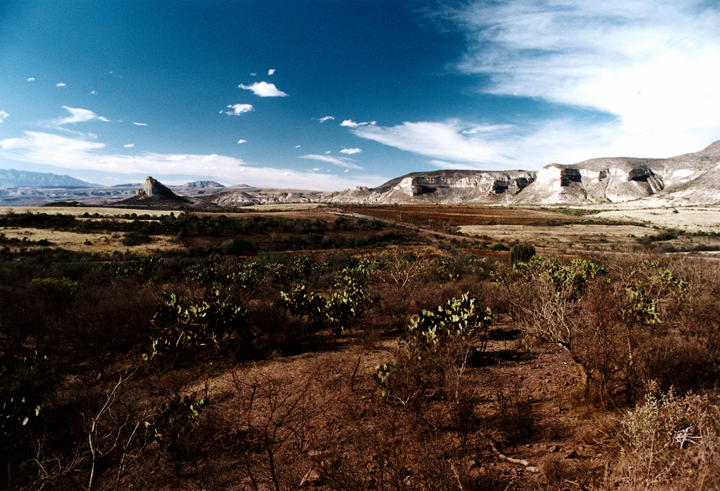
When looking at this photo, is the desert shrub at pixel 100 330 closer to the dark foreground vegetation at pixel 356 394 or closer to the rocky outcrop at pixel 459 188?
the dark foreground vegetation at pixel 356 394

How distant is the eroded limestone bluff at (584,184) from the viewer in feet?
377

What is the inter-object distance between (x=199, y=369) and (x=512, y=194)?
189 m

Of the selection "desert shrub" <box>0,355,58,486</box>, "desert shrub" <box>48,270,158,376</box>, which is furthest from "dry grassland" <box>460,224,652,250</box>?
"desert shrub" <box>0,355,58,486</box>

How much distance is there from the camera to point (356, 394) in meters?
6.53

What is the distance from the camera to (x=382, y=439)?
16.1 ft

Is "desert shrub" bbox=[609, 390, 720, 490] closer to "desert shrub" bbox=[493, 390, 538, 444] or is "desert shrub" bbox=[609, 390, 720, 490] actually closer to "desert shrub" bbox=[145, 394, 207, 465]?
"desert shrub" bbox=[493, 390, 538, 444]

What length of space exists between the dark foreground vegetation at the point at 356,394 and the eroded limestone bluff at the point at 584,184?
446 feet

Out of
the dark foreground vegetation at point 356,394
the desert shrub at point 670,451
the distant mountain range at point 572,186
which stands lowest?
the dark foreground vegetation at point 356,394

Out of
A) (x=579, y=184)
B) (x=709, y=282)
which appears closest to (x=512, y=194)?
(x=579, y=184)

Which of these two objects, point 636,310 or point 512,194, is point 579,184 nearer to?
point 512,194

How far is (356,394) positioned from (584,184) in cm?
19067

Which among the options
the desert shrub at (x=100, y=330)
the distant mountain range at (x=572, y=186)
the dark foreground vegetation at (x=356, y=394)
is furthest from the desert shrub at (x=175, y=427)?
the distant mountain range at (x=572, y=186)

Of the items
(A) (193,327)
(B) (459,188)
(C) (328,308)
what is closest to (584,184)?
(B) (459,188)

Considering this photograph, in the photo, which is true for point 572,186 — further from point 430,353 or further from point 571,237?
point 430,353
